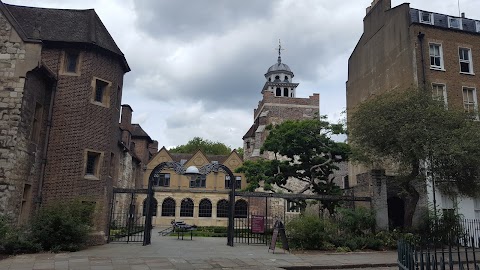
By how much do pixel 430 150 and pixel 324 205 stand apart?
26.2ft

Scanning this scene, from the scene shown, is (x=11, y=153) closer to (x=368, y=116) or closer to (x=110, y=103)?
(x=110, y=103)

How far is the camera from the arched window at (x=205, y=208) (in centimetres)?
4884

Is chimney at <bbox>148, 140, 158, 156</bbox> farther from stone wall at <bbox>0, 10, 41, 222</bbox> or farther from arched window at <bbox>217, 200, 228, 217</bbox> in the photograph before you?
stone wall at <bbox>0, 10, 41, 222</bbox>

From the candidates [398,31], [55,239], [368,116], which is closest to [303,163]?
[368,116]

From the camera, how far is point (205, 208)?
4912cm

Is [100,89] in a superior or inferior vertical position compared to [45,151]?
superior

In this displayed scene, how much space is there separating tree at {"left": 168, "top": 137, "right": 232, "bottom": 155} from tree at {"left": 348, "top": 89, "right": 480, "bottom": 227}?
59.0 m

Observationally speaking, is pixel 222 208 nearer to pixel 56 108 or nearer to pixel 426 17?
pixel 426 17

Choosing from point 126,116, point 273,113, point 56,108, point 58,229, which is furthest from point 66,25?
point 273,113

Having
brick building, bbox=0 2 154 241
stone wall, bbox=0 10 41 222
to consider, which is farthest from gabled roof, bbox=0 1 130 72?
stone wall, bbox=0 10 41 222

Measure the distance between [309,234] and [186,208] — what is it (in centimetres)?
3447

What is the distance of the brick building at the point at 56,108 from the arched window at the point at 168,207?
29.0 m

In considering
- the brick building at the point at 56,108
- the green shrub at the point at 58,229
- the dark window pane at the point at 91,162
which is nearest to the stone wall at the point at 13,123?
the brick building at the point at 56,108

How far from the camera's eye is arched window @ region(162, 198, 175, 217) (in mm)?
48750
